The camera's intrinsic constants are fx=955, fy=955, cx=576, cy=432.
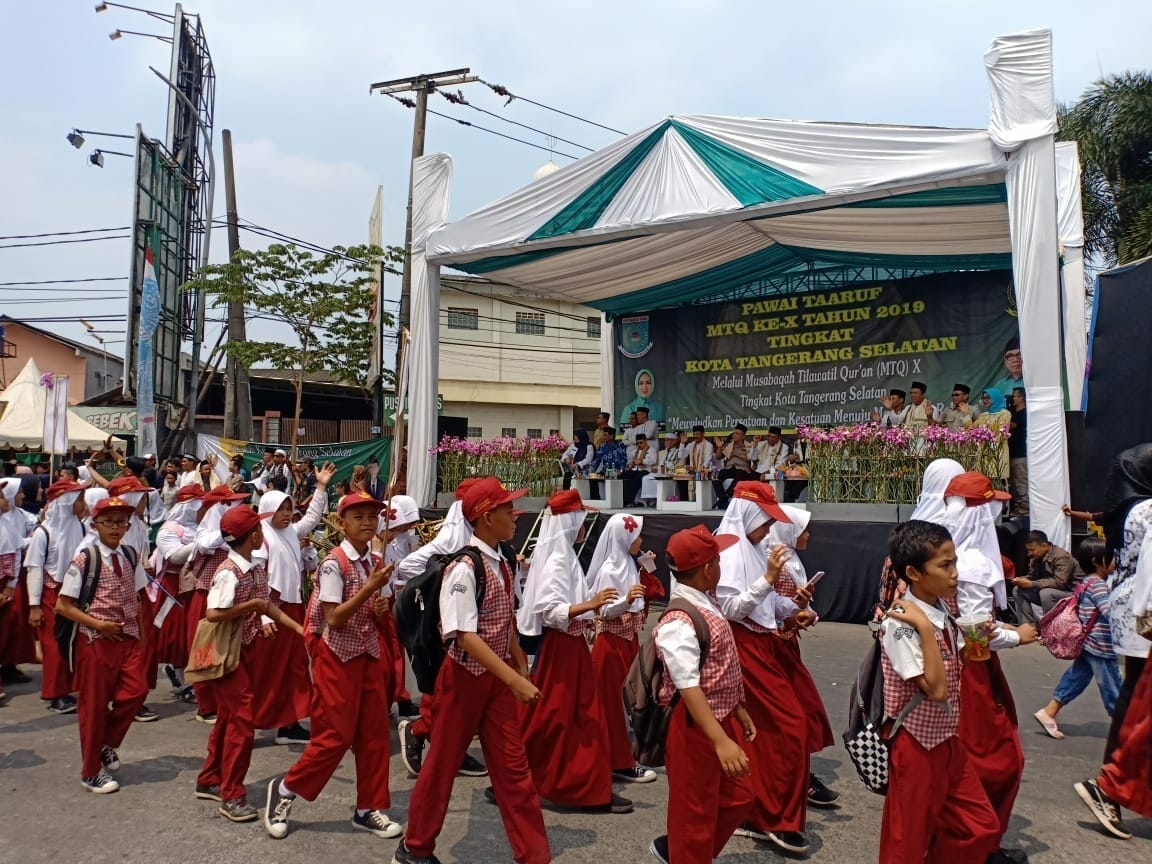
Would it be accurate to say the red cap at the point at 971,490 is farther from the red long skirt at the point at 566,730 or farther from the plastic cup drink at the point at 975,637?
the red long skirt at the point at 566,730

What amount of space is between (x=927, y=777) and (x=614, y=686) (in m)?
2.54

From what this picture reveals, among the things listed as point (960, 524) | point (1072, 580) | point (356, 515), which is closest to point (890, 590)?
point (960, 524)

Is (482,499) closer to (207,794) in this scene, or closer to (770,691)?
(770,691)

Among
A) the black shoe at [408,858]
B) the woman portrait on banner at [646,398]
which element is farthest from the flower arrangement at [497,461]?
the black shoe at [408,858]

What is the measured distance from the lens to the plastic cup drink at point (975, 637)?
376cm

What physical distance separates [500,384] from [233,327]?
12.2m

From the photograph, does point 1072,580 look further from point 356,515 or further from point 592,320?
point 592,320

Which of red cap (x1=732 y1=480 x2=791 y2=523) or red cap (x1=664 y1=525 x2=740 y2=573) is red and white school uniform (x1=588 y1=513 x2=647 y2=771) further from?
red cap (x1=664 y1=525 x2=740 y2=573)

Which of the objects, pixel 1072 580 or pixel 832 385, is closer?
pixel 1072 580

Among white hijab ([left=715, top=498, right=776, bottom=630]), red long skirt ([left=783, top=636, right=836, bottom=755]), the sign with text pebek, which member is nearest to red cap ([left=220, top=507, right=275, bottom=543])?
white hijab ([left=715, top=498, right=776, bottom=630])

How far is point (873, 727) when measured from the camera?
330 centimetres

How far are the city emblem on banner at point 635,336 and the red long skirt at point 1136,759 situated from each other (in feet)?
44.2

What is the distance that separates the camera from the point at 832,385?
50.1ft

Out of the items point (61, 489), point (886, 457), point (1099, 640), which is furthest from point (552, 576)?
point (886, 457)
